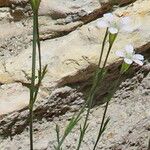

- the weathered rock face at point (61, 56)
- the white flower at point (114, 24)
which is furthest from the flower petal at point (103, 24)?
the weathered rock face at point (61, 56)

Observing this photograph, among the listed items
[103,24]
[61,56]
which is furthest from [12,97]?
[103,24]

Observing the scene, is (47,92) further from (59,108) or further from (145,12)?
(145,12)

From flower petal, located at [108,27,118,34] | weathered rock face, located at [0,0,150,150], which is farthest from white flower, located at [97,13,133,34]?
weathered rock face, located at [0,0,150,150]

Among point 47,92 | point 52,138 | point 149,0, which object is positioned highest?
point 149,0

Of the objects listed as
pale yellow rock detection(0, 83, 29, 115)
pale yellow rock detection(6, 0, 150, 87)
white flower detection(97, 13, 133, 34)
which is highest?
white flower detection(97, 13, 133, 34)

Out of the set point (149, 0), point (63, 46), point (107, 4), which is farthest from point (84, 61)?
point (149, 0)

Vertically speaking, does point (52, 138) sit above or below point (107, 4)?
below

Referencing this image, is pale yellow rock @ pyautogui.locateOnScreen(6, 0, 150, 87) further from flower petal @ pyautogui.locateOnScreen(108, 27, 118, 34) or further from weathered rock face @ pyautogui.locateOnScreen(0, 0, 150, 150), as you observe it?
flower petal @ pyautogui.locateOnScreen(108, 27, 118, 34)

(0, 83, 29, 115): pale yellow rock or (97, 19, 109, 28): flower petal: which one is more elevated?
(97, 19, 109, 28): flower petal

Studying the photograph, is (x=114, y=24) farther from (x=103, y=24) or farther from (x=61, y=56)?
(x=61, y=56)
